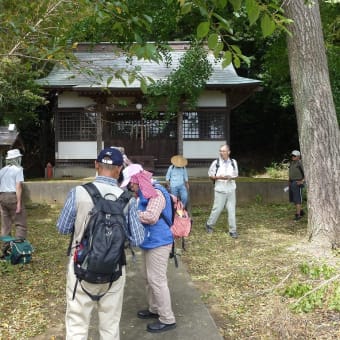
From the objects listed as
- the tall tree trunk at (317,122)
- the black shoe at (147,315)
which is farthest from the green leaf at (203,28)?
the tall tree trunk at (317,122)

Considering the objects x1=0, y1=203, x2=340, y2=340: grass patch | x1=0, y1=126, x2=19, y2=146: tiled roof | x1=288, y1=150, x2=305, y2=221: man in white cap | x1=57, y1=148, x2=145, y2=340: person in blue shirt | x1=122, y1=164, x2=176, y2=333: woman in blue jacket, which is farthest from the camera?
x1=0, y1=126, x2=19, y2=146: tiled roof

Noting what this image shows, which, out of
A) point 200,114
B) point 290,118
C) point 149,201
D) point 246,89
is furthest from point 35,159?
point 149,201

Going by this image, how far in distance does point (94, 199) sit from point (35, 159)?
19235 mm

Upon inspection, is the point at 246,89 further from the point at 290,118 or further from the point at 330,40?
the point at 290,118

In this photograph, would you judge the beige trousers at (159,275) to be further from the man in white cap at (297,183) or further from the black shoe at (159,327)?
the man in white cap at (297,183)

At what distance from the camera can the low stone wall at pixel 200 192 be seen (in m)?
11.8

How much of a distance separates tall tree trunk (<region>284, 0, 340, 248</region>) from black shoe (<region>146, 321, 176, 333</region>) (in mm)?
3599

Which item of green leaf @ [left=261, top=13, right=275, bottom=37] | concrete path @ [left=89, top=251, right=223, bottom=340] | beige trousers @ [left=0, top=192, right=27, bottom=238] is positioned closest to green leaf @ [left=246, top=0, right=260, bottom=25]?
green leaf @ [left=261, top=13, right=275, bottom=37]

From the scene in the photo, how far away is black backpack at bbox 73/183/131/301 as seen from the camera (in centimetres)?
277

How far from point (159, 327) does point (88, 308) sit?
1.04 m

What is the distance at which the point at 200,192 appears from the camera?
11.9 meters

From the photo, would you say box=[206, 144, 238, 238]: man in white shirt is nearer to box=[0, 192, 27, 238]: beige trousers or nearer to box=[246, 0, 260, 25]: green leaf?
box=[0, 192, 27, 238]: beige trousers

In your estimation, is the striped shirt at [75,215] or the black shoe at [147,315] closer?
the striped shirt at [75,215]

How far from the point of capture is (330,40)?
10547mm
